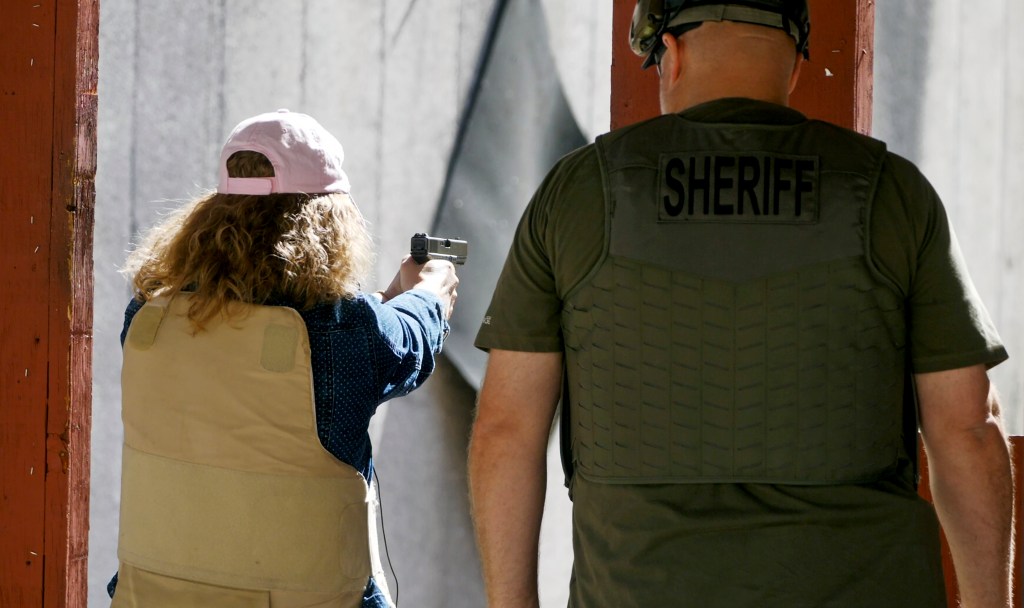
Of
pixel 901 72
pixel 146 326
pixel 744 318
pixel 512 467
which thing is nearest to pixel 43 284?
pixel 146 326

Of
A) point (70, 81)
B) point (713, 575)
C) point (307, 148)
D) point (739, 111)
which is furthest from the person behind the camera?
point (70, 81)

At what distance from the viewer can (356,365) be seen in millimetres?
1726

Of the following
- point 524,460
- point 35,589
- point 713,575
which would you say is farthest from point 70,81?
point 713,575

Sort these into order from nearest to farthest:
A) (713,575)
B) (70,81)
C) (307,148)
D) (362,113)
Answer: (713,575) → (307,148) → (70,81) → (362,113)

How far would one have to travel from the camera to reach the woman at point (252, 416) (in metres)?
1.70

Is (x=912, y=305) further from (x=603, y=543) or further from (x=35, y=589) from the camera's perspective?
(x=35, y=589)

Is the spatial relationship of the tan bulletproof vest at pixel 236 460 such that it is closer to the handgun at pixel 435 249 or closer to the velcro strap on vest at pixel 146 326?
the velcro strap on vest at pixel 146 326

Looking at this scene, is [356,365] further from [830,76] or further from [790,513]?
[830,76]

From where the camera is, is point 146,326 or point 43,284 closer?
point 146,326

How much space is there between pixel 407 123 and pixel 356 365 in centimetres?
101

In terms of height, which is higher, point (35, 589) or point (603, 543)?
point (603, 543)

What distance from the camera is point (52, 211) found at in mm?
2211

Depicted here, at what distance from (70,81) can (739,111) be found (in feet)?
4.76

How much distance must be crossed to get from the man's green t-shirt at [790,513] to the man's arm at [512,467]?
0.09m
